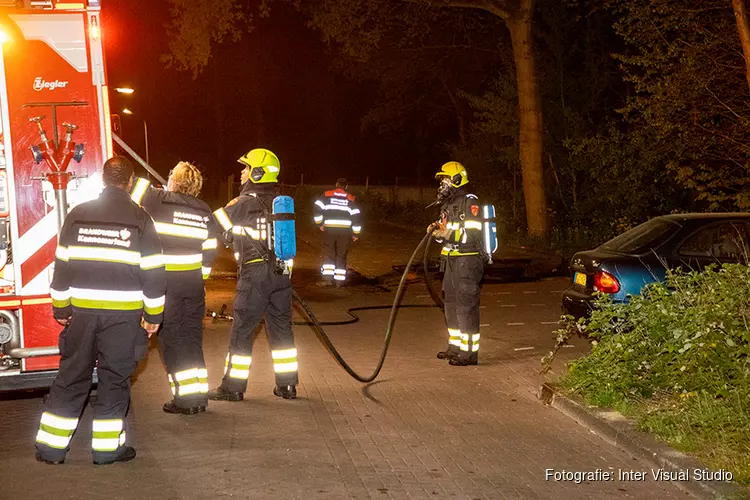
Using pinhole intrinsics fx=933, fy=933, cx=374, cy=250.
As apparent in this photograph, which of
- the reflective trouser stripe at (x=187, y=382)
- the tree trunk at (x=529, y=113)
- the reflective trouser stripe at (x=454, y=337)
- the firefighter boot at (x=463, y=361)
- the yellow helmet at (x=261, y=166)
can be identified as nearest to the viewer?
the reflective trouser stripe at (x=187, y=382)

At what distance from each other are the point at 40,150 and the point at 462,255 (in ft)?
14.0

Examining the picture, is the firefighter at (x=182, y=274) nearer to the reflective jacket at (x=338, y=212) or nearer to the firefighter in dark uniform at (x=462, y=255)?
the firefighter in dark uniform at (x=462, y=255)

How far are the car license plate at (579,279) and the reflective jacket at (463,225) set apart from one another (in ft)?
3.98

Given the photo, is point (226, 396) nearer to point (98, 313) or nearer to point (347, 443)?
point (347, 443)

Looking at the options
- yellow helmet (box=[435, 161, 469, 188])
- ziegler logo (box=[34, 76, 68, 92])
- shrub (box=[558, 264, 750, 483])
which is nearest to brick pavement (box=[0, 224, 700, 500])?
shrub (box=[558, 264, 750, 483])

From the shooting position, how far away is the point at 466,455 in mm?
6164

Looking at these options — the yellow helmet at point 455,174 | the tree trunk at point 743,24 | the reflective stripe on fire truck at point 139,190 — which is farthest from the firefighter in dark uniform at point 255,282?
the tree trunk at point 743,24

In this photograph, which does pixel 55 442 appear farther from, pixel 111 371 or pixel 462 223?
pixel 462 223

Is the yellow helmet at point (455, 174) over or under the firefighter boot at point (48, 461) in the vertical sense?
over

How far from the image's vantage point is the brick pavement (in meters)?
5.47

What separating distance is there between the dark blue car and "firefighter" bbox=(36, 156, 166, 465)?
5.05m

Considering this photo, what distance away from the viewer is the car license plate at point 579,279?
31.6 feet

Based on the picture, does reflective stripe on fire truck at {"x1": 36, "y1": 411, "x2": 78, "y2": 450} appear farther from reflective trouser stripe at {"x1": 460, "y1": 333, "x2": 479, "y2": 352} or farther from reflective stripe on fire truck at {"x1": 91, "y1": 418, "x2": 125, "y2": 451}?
reflective trouser stripe at {"x1": 460, "y1": 333, "x2": 479, "y2": 352}

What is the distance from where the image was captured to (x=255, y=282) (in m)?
7.65
